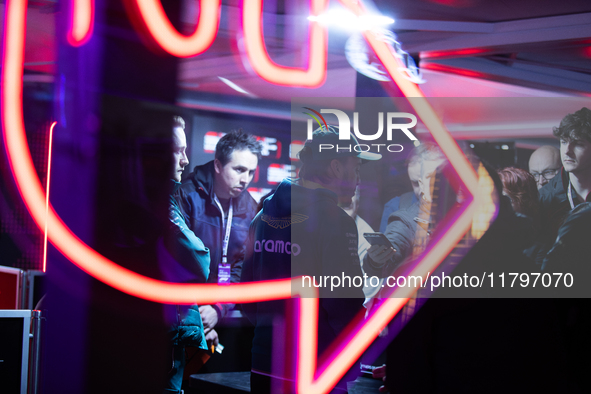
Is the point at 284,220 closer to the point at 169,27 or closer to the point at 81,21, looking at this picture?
the point at 169,27

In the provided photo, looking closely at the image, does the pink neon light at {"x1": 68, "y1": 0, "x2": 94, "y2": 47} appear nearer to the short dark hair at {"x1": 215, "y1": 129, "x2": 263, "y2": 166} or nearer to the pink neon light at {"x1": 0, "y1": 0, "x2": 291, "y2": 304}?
the pink neon light at {"x1": 0, "y1": 0, "x2": 291, "y2": 304}

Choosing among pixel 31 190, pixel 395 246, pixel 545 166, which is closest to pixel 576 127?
pixel 545 166

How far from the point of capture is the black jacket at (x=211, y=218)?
388 cm

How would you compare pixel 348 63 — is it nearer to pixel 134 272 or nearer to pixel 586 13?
pixel 586 13

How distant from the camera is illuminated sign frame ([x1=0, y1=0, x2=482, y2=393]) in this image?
1.19 m

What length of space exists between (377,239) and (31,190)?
10.1 feet

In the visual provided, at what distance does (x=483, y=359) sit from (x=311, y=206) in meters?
1.19

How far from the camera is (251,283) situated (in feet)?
4.68

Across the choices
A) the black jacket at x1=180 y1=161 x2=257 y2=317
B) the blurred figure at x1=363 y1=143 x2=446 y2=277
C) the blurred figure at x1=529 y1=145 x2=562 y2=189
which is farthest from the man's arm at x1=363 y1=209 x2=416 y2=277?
the blurred figure at x1=529 y1=145 x2=562 y2=189

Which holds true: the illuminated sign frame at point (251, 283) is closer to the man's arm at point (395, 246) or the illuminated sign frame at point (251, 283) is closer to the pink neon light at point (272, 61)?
the pink neon light at point (272, 61)

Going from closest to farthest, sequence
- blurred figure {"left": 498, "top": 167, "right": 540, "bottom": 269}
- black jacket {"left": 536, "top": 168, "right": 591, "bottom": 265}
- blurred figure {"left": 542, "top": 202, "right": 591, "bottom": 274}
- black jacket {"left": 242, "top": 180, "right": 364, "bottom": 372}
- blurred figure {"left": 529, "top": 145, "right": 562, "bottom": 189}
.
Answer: black jacket {"left": 242, "top": 180, "right": 364, "bottom": 372}
blurred figure {"left": 542, "top": 202, "right": 591, "bottom": 274}
black jacket {"left": 536, "top": 168, "right": 591, "bottom": 265}
blurred figure {"left": 498, "top": 167, "right": 540, "bottom": 269}
blurred figure {"left": 529, "top": 145, "right": 562, "bottom": 189}

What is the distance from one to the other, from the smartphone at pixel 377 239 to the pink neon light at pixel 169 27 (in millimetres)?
2823

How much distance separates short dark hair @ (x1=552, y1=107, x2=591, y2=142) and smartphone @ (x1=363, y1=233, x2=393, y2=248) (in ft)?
8.70

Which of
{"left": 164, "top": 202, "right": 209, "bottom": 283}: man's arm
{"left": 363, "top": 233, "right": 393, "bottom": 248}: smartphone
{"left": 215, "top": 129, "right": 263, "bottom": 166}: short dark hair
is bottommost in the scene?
{"left": 164, "top": 202, "right": 209, "bottom": 283}: man's arm
